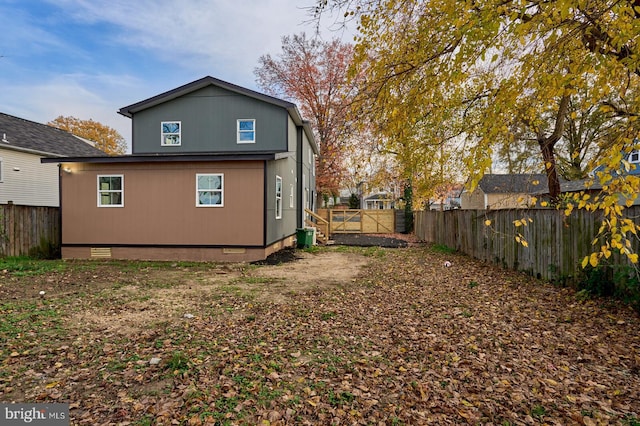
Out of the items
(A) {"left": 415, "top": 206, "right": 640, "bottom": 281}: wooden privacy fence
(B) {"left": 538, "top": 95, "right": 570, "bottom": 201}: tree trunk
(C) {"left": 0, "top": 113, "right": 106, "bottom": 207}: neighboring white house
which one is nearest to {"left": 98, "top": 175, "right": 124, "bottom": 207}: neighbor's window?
(C) {"left": 0, "top": 113, "right": 106, "bottom": 207}: neighboring white house

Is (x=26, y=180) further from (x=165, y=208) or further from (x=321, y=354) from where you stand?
(x=321, y=354)

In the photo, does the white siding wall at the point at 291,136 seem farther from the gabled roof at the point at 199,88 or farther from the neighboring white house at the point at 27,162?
the neighboring white house at the point at 27,162

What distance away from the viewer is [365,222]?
2444 cm

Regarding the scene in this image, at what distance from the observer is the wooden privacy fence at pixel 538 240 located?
19.9 ft

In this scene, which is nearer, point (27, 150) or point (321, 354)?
point (321, 354)

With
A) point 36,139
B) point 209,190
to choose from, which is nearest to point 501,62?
point 209,190

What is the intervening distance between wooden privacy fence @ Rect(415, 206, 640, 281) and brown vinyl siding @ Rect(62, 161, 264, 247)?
6.93 meters

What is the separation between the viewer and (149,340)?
4.21 meters

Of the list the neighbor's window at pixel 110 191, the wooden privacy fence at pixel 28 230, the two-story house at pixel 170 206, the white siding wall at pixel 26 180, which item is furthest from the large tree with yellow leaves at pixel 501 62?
the white siding wall at pixel 26 180

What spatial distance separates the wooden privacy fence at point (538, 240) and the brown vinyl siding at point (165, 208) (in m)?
6.93

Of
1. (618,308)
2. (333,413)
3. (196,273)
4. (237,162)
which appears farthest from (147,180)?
(618,308)

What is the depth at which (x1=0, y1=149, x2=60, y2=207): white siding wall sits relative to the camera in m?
15.8

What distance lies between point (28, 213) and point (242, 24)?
9319mm

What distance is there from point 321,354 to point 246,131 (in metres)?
12.1
